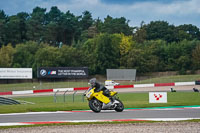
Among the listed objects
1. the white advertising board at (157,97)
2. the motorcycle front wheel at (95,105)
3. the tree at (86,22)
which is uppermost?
the tree at (86,22)

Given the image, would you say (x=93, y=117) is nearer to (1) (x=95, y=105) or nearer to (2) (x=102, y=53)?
(1) (x=95, y=105)

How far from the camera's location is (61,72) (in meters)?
61.1

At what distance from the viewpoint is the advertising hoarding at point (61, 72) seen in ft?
199

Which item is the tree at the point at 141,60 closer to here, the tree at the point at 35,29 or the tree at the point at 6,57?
the tree at the point at 6,57

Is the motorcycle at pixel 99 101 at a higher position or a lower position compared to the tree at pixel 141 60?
lower

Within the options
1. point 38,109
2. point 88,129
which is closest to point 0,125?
point 88,129

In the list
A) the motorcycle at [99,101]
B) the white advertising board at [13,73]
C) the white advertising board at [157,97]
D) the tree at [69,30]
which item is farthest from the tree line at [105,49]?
the motorcycle at [99,101]

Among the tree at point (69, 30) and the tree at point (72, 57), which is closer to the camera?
the tree at point (72, 57)

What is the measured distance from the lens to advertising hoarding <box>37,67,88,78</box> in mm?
60606

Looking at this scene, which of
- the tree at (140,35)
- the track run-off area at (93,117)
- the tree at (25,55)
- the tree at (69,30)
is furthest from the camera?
the tree at (69,30)

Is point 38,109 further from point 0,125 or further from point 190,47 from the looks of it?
point 190,47

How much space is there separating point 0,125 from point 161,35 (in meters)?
101

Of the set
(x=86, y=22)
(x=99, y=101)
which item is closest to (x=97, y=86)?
A: (x=99, y=101)

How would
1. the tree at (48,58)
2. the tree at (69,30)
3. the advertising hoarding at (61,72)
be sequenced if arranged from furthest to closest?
the tree at (69,30)
the tree at (48,58)
the advertising hoarding at (61,72)
